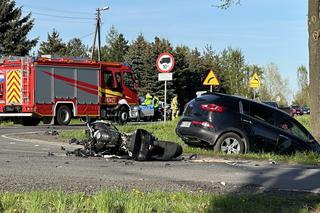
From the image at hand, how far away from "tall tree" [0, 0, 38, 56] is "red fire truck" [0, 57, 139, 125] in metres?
22.9

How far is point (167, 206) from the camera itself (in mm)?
6062

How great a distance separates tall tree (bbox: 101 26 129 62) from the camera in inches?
3316

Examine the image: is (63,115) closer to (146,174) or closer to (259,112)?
(259,112)

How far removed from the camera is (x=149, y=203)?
6066 mm

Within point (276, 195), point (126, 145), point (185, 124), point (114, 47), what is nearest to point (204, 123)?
point (185, 124)

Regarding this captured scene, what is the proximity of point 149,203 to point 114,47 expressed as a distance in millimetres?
80893

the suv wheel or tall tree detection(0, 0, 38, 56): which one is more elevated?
tall tree detection(0, 0, 38, 56)

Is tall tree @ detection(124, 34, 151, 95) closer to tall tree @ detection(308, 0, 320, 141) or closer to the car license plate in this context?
tall tree @ detection(308, 0, 320, 141)

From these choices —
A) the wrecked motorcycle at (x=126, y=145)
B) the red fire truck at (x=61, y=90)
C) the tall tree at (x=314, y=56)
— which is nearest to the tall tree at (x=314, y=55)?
the tall tree at (x=314, y=56)

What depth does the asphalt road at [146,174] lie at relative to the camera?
25.8 feet

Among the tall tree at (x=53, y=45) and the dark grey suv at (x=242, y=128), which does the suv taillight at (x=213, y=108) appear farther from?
the tall tree at (x=53, y=45)

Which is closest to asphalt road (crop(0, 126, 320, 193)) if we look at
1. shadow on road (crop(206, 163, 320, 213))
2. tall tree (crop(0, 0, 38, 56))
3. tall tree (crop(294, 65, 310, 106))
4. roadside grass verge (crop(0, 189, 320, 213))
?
shadow on road (crop(206, 163, 320, 213))

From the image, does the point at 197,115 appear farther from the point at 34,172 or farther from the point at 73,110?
the point at 73,110

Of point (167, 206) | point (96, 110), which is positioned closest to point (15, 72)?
point (96, 110)
